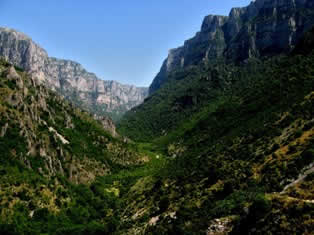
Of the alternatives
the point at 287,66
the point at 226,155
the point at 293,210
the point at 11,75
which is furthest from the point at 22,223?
the point at 287,66

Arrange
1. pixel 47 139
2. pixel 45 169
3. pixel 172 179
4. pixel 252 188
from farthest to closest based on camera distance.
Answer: pixel 47 139 → pixel 45 169 → pixel 172 179 → pixel 252 188

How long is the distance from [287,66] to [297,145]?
364 feet

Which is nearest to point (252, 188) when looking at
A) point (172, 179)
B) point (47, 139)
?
point (172, 179)

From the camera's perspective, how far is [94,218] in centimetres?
9469

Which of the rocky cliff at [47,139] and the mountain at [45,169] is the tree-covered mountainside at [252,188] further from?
the rocky cliff at [47,139]

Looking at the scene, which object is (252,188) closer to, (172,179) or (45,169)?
(172,179)

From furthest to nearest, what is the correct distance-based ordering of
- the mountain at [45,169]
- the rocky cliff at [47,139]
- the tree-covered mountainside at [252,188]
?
the rocky cliff at [47,139] → the mountain at [45,169] → the tree-covered mountainside at [252,188]

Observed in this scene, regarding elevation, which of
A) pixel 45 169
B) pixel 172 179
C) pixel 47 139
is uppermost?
pixel 47 139

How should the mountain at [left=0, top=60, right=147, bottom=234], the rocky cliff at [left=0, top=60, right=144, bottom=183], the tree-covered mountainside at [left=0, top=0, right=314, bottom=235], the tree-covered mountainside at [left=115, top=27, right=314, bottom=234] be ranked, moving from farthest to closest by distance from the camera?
the rocky cliff at [left=0, top=60, right=144, bottom=183] → the mountain at [left=0, top=60, right=147, bottom=234] → the tree-covered mountainside at [left=0, top=0, right=314, bottom=235] → the tree-covered mountainside at [left=115, top=27, right=314, bottom=234]

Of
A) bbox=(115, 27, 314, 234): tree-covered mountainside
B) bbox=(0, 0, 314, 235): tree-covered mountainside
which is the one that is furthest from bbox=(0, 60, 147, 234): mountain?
bbox=(115, 27, 314, 234): tree-covered mountainside

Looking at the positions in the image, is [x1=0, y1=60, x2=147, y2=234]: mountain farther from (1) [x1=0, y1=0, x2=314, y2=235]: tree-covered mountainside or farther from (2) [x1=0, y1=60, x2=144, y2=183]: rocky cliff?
(1) [x1=0, y1=0, x2=314, y2=235]: tree-covered mountainside

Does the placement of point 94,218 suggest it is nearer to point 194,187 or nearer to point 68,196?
point 68,196

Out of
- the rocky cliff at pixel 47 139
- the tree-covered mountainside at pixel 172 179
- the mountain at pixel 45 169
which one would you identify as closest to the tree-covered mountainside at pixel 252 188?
the tree-covered mountainside at pixel 172 179

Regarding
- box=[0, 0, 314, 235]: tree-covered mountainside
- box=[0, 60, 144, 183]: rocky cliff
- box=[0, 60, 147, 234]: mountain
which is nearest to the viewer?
box=[0, 0, 314, 235]: tree-covered mountainside
